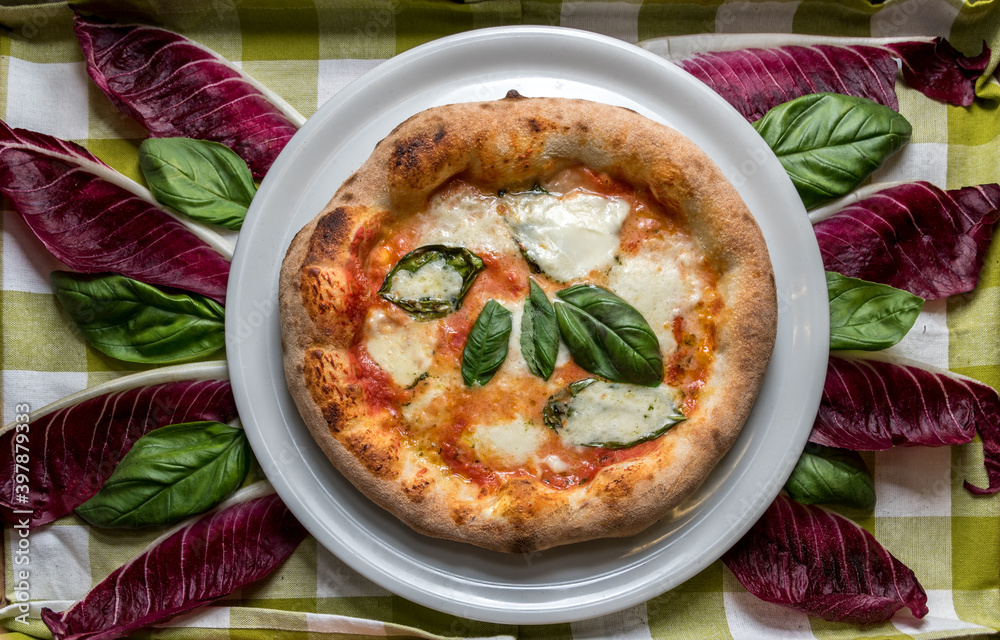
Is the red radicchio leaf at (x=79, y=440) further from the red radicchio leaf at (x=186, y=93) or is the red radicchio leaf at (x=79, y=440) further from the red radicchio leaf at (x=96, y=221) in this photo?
the red radicchio leaf at (x=186, y=93)

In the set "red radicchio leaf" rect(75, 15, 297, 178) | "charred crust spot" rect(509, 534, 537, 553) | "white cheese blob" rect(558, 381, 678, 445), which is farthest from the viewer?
"red radicchio leaf" rect(75, 15, 297, 178)

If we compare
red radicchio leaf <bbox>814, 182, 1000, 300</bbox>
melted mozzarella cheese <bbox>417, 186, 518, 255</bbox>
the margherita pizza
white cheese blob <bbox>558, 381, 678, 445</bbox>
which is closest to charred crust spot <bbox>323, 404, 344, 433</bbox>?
the margherita pizza

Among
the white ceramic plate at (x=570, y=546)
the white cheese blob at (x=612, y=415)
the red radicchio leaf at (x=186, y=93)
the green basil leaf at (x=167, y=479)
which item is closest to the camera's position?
the white cheese blob at (x=612, y=415)

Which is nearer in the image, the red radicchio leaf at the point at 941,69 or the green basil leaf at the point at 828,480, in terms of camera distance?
the green basil leaf at the point at 828,480

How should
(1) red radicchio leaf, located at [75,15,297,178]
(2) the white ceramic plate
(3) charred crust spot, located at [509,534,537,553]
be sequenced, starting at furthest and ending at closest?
1. (1) red radicchio leaf, located at [75,15,297,178]
2. (2) the white ceramic plate
3. (3) charred crust spot, located at [509,534,537,553]

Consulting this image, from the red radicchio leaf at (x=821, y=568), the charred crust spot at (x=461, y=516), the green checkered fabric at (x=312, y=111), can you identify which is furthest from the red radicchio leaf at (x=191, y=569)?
the red radicchio leaf at (x=821, y=568)

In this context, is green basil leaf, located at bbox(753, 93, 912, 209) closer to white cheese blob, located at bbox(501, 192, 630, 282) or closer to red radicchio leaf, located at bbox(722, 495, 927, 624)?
white cheese blob, located at bbox(501, 192, 630, 282)
